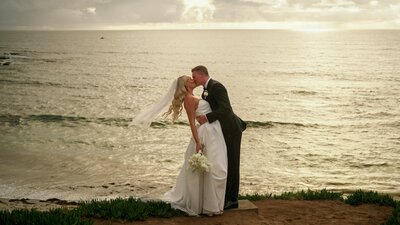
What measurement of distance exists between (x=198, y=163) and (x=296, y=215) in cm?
256

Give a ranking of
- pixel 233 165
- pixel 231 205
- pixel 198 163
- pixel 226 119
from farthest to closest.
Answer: pixel 231 205 → pixel 233 165 → pixel 226 119 → pixel 198 163

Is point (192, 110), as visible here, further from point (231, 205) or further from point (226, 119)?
point (231, 205)

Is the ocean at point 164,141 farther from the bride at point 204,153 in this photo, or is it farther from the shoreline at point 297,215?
the bride at point 204,153

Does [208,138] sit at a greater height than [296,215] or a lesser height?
greater

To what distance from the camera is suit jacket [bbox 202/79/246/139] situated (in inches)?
A: 315

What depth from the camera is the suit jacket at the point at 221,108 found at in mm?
8000

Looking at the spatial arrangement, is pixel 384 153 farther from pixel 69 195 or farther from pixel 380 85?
pixel 380 85

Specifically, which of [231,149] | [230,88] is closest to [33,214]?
[231,149]

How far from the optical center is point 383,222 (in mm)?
8242

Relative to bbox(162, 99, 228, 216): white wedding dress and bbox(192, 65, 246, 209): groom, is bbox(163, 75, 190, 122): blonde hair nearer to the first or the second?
bbox(192, 65, 246, 209): groom

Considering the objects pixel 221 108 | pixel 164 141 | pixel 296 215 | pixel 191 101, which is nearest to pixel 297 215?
pixel 296 215

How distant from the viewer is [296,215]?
883cm

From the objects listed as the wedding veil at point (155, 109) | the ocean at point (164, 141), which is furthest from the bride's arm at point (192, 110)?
the ocean at point (164, 141)

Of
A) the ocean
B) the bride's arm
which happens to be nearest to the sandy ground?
the bride's arm
